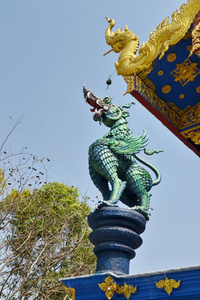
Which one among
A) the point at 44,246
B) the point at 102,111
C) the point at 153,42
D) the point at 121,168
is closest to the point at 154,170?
the point at 121,168

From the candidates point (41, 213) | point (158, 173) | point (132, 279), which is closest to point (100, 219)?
point (132, 279)

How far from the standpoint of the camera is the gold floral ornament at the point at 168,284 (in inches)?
128

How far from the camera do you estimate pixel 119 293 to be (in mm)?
3508

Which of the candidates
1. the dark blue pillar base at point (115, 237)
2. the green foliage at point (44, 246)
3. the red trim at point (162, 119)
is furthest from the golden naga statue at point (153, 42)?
the green foliage at point (44, 246)

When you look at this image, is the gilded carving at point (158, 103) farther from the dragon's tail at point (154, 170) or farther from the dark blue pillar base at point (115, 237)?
the dark blue pillar base at point (115, 237)

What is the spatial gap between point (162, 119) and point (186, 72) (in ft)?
1.79

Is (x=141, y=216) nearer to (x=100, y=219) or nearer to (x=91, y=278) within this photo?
(x=100, y=219)

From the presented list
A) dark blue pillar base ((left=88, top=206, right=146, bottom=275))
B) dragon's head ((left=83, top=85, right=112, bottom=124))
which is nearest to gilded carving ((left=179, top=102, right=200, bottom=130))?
dragon's head ((left=83, top=85, right=112, bottom=124))

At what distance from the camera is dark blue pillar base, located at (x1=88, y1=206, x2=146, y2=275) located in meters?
3.75

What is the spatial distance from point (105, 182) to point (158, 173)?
1.84 ft

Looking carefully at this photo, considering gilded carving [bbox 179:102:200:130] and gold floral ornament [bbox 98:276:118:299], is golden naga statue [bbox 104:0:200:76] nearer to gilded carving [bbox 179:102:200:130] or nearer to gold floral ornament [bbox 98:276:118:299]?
gilded carving [bbox 179:102:200:130]

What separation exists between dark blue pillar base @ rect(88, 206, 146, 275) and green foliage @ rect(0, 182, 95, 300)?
5893 mm

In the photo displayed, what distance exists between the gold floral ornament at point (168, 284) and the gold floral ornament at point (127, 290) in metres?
0.22

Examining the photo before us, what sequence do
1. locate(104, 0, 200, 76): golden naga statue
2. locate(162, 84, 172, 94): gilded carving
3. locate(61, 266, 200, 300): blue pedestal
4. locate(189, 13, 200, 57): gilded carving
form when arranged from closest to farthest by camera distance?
locate(61, 266, 200, 300): blue pedestal → locate(189, 13, 200, 57): gilded carving → locate(104, 0, 200, 76): golden naga statue → locate(162, 84, 172, 94): gilded carving
